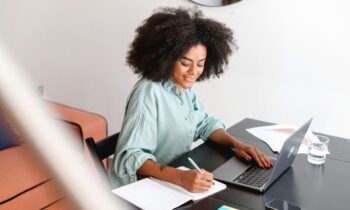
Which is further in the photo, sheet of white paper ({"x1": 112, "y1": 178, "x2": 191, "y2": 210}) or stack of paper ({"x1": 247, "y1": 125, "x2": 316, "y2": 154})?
stack of paper ({"x1": 247, "y1": 125, "x2": 316, "y2": 154})

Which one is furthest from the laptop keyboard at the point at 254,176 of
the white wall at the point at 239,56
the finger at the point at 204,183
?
the white wall at the point at 239,56

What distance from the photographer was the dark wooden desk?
3.26ft

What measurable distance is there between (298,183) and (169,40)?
62cm

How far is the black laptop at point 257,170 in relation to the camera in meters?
1.06

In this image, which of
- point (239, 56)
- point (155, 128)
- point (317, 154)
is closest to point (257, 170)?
point (317, 154)

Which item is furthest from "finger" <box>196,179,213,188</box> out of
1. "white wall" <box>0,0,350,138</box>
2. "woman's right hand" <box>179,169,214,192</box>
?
"white wall" <box>0,0,350,138</box>

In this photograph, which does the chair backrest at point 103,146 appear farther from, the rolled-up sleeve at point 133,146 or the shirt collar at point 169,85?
the shirt collar at point 169,85

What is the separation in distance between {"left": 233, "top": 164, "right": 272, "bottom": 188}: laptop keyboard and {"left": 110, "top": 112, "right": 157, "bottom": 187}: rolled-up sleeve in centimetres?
27

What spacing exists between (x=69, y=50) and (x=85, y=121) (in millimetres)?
837

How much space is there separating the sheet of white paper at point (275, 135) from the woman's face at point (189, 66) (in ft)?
1.28

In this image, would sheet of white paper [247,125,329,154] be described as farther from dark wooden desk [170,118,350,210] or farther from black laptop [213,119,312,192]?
black laptop [213,119,312,192]

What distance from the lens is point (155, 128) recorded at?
1257 millimetres

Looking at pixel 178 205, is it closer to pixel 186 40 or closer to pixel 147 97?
pixel 147 97

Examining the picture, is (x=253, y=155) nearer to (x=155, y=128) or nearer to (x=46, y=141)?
(x=155, y=128)
